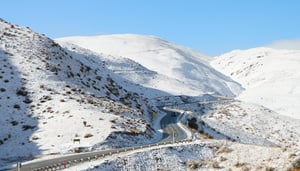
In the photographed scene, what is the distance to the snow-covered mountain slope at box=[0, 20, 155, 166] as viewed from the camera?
39438 mm

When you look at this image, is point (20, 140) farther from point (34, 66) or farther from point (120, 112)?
point (34, 66)

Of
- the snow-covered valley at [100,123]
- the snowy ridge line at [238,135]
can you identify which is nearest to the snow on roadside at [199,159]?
the snow-covered valley at [100,123]

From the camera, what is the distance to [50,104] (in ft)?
166

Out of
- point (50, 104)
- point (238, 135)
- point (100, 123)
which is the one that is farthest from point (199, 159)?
point (238, 135)

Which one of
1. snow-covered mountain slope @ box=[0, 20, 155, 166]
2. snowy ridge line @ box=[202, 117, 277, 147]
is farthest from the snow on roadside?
snowy ridge line @ box=[202, 117, 277, 147]

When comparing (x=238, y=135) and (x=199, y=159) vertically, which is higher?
(x=199, y=159)

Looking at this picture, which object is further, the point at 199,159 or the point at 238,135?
the point at 238,135

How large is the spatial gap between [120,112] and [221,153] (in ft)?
73.2

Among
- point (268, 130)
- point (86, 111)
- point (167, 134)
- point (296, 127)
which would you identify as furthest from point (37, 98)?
point (296, 127)

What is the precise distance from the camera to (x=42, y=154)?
3534 centimetres

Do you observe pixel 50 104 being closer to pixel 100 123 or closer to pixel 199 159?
pixel 100 123

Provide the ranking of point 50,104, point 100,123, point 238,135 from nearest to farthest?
point 100,123
point 50,104
point 238,135

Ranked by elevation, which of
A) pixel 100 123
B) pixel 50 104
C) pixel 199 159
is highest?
pixel 50 104

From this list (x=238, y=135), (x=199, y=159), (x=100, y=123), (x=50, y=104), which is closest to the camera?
(x=199, y=159)
